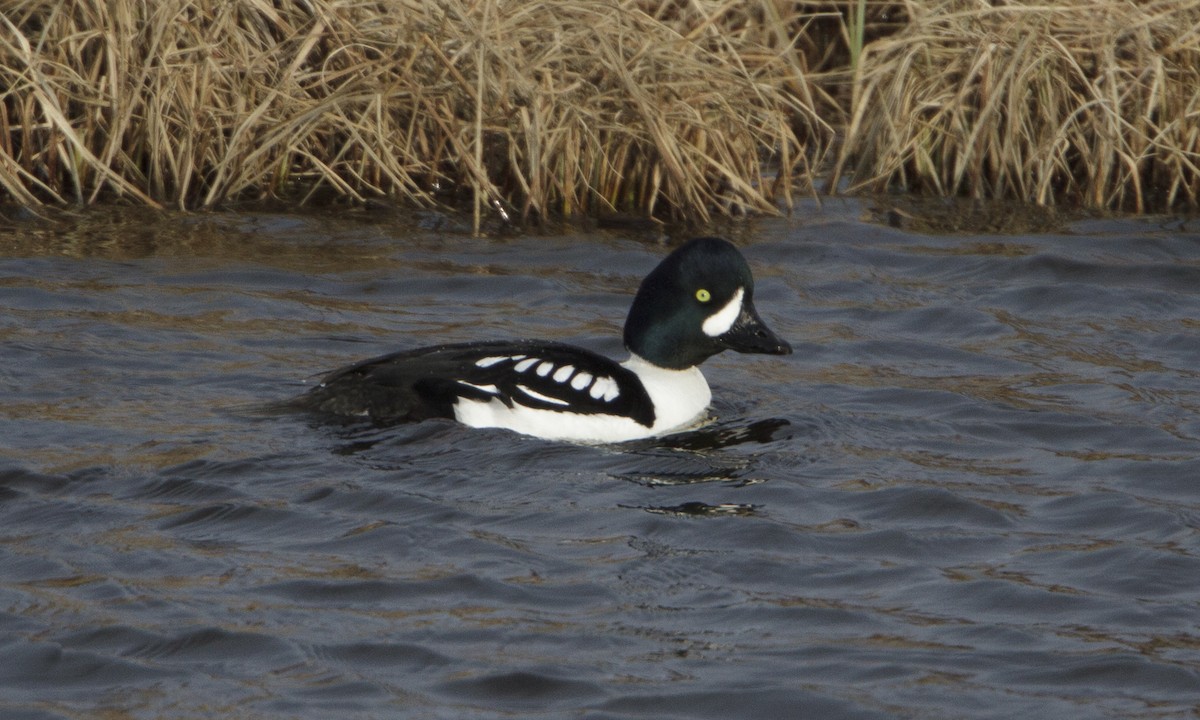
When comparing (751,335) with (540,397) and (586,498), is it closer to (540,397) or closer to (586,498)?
(540,397)

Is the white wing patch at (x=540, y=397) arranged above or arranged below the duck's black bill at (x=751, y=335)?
below

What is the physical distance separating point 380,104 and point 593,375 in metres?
3.11

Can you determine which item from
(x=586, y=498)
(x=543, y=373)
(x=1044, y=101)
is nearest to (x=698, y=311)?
(x=543, y=373)

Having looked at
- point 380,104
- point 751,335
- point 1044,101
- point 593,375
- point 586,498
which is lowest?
point 586,498

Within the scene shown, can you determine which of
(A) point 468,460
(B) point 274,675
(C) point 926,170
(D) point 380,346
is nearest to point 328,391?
(A) point 468,460

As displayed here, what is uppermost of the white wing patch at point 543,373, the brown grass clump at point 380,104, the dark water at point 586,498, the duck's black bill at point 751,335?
the brown grass clump at point 380,104

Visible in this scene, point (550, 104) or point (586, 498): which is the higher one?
point (550, 104)

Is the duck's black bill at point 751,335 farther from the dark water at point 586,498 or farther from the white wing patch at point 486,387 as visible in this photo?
the white wing patch at point 486,387

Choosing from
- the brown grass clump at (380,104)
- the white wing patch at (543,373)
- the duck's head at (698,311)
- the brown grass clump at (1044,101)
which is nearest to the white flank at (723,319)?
the duck's head at (698,311)

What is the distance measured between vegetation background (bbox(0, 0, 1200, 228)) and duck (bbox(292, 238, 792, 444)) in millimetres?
2414

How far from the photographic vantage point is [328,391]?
636 centimetres

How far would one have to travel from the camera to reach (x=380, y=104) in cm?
906

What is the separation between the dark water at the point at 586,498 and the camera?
452 centimetres

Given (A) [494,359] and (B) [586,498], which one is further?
(A) [494,359]
